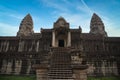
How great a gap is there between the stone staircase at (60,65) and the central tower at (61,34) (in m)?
3.13

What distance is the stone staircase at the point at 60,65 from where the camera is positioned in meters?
12.4

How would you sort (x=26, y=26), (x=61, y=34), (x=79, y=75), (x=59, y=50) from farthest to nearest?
1. (x=26, y=26)
2. (x=61, y=34)
3. (x=59, y=50)
4. (x=79, y=75)

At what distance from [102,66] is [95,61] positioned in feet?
3.95

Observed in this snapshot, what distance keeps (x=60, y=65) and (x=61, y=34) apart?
812 cm

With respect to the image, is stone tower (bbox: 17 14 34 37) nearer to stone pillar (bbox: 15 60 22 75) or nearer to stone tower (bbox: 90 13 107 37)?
stone tower (bbox: 90 13 107 37)

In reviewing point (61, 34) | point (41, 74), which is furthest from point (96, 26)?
point (41, 74)

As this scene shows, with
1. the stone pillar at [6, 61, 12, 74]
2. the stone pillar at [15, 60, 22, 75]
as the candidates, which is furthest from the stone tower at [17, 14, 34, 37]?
the stone pillar at [15, 60, 22, 75]

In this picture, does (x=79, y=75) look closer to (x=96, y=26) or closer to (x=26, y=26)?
(x=96, y=26)

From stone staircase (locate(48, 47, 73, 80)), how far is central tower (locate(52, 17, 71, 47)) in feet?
10.3

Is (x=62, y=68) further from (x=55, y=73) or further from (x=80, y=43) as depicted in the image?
(x=80, y=43)

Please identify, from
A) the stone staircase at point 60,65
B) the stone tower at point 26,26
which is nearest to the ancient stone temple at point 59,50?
the stone staircase at point 60,65

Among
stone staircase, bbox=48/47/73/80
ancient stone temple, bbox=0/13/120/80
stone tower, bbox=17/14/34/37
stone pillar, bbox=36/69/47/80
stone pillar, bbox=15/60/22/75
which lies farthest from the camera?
stone tower, bbox=17/14/34/37

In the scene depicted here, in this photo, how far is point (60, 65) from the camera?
1395 centimetres

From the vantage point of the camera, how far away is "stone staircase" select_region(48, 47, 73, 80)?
1237 centimetres
